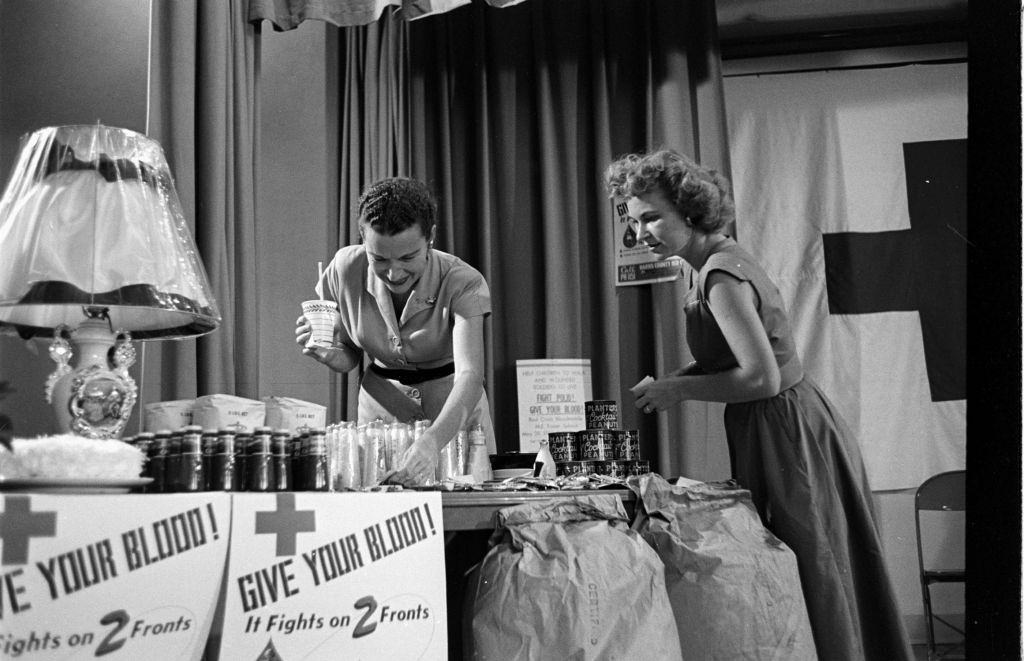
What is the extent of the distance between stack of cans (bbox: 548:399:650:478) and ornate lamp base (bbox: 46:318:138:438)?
89 centimetres

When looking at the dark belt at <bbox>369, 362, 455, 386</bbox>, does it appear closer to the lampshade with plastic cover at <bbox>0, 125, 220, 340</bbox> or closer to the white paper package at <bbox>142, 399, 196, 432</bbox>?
the white paper package at <bbox>142, 399, 196, 432</bbox>

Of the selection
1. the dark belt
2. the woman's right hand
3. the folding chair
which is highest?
the woman's right hand

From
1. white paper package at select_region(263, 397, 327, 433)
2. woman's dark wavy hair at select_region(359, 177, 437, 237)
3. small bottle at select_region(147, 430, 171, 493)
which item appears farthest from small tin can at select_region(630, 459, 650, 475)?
small bottle at select_region(147, 430, 171, 493)

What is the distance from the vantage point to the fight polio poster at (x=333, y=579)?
1153 mm

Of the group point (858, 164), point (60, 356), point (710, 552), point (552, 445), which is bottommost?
point (710, 552)

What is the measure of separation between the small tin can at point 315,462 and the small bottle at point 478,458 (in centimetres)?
74

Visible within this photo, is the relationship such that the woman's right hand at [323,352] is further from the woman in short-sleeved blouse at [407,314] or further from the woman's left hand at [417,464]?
the woman's left hand at [417,464]

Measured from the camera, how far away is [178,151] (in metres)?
1.91

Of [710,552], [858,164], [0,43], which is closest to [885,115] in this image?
[858,164]

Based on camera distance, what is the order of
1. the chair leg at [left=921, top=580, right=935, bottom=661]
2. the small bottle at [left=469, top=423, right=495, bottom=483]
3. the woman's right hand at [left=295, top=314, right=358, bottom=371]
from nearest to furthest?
the woman's right hand at [left=295, top=314, right=358, bottom=371] < the small bottle at [left=469, top=423, right=495, bottom=483] < the chair leg at [left=921, top=580, right=935, bottom=661]

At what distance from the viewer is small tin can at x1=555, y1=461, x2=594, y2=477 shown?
73.0 inches

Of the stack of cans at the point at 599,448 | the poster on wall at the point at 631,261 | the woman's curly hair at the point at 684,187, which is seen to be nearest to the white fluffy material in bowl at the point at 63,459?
the stack of cans at the point at 599,448

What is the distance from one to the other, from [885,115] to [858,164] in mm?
233

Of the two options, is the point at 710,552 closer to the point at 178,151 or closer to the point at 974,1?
the point at 974,1
